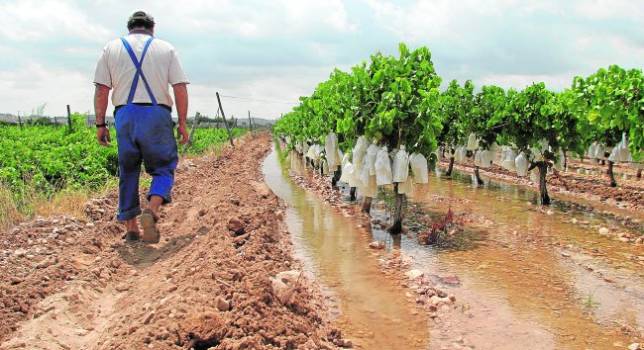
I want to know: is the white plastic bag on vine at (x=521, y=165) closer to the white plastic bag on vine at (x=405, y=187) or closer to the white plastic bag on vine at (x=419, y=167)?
the white plastic bag on vine at (x=419, y=167)

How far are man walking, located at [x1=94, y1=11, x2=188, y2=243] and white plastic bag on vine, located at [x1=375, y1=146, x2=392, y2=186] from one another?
3339 mm

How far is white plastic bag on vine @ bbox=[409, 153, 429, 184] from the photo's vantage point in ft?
25.7

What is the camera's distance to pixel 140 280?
4699mm

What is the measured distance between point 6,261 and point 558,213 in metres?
10.0

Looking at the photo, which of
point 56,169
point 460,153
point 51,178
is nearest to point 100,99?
point 56,169

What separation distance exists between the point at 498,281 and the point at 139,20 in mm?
5022

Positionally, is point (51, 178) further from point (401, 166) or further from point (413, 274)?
point (413, 274)

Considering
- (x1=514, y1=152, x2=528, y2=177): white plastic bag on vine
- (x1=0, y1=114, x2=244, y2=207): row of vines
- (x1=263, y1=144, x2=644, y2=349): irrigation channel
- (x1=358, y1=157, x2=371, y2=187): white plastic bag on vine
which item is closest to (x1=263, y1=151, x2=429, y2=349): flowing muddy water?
(x1=263, y1=144, x2=644, y2=349): irrigation channel

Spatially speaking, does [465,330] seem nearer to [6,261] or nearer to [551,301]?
[551,301]

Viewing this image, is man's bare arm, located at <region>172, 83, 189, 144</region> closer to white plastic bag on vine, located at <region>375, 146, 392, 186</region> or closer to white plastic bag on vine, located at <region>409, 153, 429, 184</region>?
white plastic bag on vine, located at <region>375, 146, 392, 186</region>

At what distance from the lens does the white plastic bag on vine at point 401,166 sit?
7711 millimetres

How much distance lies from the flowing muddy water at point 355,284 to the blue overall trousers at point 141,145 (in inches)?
87.3

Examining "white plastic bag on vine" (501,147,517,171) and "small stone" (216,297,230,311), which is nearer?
"small stone" (216,297,230,311)

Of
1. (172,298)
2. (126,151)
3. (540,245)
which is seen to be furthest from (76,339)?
(540,245)
